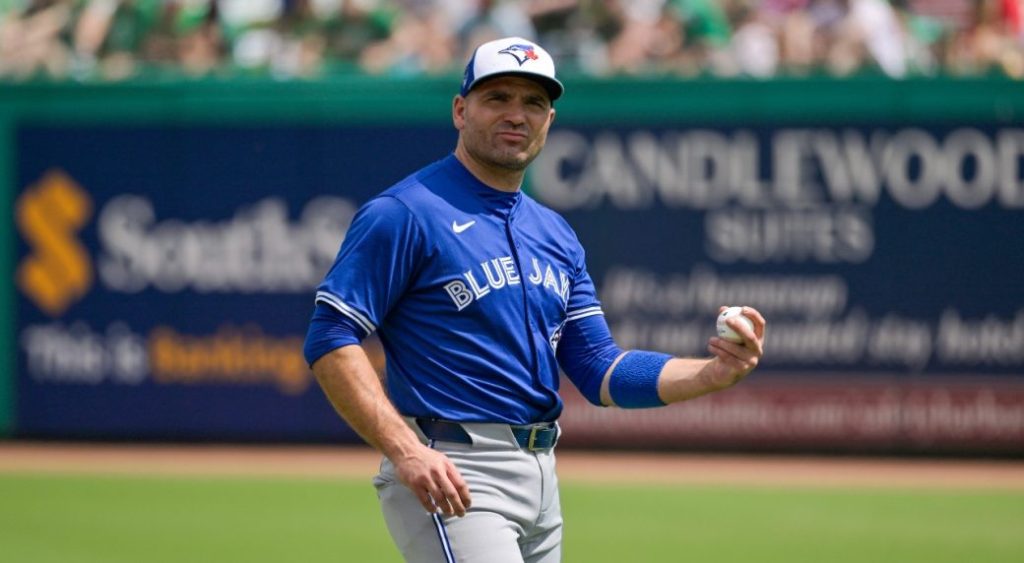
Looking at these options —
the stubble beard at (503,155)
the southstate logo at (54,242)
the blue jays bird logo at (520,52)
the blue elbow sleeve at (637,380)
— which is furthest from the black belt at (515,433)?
the southstate logo at (54,242)

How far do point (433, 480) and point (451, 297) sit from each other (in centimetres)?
58

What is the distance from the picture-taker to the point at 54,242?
12.6 m

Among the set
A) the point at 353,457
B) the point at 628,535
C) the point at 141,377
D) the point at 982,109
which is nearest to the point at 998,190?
the point at 982,109

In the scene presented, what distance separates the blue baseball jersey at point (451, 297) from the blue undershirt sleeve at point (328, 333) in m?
0.03

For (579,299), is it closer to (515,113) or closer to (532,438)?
(532,438)

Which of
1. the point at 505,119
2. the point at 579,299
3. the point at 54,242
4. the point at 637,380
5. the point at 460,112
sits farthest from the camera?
the point at 54,242

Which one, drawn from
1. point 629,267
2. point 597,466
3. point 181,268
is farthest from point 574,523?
point 181,268

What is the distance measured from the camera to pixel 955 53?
40.9 ft

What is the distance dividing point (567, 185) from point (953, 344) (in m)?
3.32

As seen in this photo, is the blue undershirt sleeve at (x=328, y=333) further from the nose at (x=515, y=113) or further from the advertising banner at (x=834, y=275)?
the advertising banner at (x=834, y=275)

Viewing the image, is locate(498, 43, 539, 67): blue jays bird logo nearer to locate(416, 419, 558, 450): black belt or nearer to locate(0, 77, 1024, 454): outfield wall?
locate(416, 419, 558, 450): black belt

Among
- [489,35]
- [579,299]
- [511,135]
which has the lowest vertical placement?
[579,299]

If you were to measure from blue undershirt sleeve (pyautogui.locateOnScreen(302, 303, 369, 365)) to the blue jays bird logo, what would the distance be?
0.88 m

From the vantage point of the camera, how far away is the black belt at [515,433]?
418 centimetres
